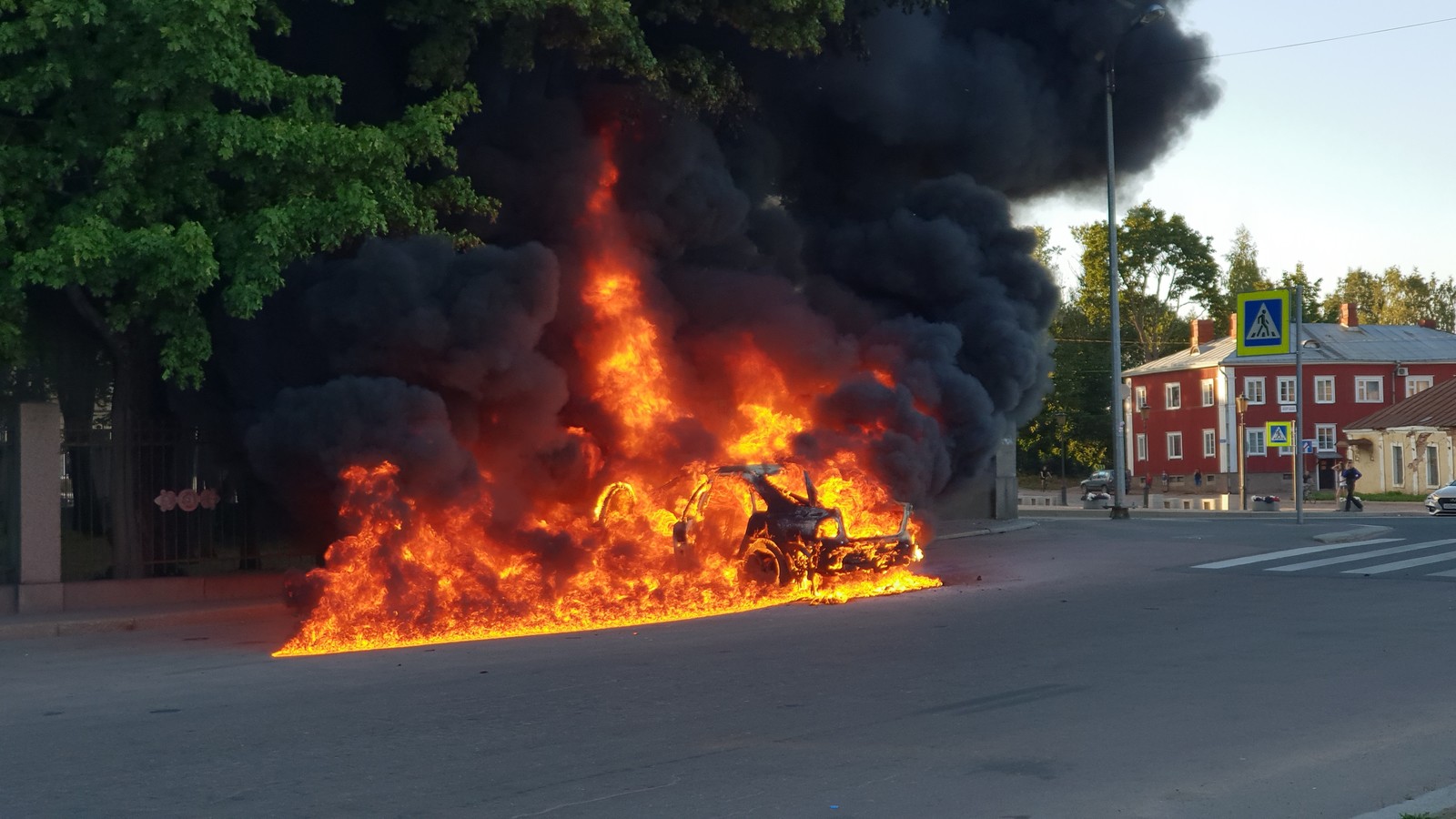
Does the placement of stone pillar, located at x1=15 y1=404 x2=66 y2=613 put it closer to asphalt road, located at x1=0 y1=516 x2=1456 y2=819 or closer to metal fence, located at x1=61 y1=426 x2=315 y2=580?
metal fence, located at x1=61 y1=426 x2=315 y2=580

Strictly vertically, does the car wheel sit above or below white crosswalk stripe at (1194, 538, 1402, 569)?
above

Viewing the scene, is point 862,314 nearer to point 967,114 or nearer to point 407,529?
point 967,114

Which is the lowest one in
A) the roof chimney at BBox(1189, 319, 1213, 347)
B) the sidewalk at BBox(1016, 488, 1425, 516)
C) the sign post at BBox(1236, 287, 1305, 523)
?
the sidewalk at BBox(1016, 488, 1425, 516)

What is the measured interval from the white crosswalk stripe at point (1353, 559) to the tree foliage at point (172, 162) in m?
11.7

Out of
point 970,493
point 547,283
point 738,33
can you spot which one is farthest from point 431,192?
point 970,493

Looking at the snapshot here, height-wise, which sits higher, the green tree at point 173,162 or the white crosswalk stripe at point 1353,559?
the green tree at point 173,162

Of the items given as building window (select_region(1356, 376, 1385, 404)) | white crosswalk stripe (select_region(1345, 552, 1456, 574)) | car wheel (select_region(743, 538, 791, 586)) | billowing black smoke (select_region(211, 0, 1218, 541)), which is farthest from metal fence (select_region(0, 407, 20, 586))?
building window (select_region(1356, 376, 1385, 404))

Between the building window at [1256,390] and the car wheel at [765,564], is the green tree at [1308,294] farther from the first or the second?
the car wheel at [765,564]

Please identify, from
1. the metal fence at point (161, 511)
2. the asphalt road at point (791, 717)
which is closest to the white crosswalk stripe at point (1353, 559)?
the asphalt road at point (791, 717)

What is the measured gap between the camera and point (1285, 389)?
6912 cm

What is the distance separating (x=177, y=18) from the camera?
1327cm

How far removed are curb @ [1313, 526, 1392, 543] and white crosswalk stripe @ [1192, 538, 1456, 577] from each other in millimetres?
453

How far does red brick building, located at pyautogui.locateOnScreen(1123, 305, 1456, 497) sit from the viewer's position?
68000mm

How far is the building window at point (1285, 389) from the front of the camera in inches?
2707
